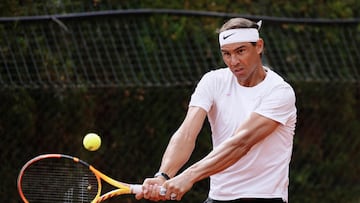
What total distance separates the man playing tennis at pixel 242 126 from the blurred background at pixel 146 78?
2044mm

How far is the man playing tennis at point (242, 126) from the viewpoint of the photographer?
4891 mm

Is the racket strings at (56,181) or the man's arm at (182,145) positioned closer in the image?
the man's arm at (182,145)

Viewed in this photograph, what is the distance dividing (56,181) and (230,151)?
1820 millimetres

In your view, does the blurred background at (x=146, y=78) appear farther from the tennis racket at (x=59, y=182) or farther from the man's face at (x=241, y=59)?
the man's face at (x=241, y=59)

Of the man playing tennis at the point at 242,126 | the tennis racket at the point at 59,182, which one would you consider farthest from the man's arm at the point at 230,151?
the tennis racket at the point at 59,182

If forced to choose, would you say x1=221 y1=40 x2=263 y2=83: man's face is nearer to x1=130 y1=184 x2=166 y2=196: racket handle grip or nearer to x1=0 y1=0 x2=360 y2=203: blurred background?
x1=130 y1=184 x2=166 y2=196: racket handle grip

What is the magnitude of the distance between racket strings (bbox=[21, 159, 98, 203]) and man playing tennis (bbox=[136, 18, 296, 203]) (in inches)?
25.1

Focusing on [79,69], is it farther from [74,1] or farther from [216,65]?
[216,65]

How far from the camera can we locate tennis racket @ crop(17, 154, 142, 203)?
5312mm

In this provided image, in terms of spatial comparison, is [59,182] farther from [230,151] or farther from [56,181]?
[230,151]

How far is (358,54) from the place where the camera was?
7941mm

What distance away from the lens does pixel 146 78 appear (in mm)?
7258

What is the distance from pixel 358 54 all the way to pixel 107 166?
217cm

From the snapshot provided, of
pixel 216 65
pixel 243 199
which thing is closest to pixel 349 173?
pixel 216 65
